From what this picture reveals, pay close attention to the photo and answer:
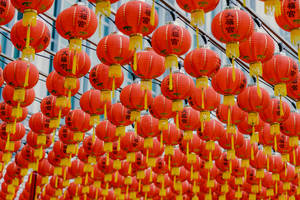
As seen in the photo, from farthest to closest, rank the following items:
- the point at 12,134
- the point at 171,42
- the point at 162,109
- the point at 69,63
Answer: the point at 12,134 < the point at 162,109 < the point at 69,63 < the point at 171,42

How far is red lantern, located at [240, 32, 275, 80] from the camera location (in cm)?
585

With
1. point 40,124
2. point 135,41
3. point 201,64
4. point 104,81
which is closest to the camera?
point 135,41

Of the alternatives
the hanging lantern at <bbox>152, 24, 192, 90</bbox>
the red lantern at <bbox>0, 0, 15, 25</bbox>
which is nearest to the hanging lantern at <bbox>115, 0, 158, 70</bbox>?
the hanging lantern at <bbox>152, 24, 192, 90</bbox>

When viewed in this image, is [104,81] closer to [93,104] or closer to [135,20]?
[93,104]

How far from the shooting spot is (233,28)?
5434mm

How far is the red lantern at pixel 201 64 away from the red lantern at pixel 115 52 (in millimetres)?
845

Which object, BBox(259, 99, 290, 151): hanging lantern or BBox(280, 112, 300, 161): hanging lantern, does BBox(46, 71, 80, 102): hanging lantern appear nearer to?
BBox(259, 99, 290, 151): hanging lantern

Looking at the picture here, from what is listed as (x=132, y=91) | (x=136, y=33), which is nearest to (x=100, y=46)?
(x=136, y=33)

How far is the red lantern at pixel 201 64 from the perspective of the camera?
20.2ft

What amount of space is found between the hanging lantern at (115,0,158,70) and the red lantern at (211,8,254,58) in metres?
0.85

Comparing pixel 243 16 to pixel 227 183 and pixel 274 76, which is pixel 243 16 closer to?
pixel 274 76

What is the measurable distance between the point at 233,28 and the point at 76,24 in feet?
6.43

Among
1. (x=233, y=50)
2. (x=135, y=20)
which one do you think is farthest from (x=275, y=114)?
(x=135, y=20)

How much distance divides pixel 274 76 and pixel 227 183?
662 cm
